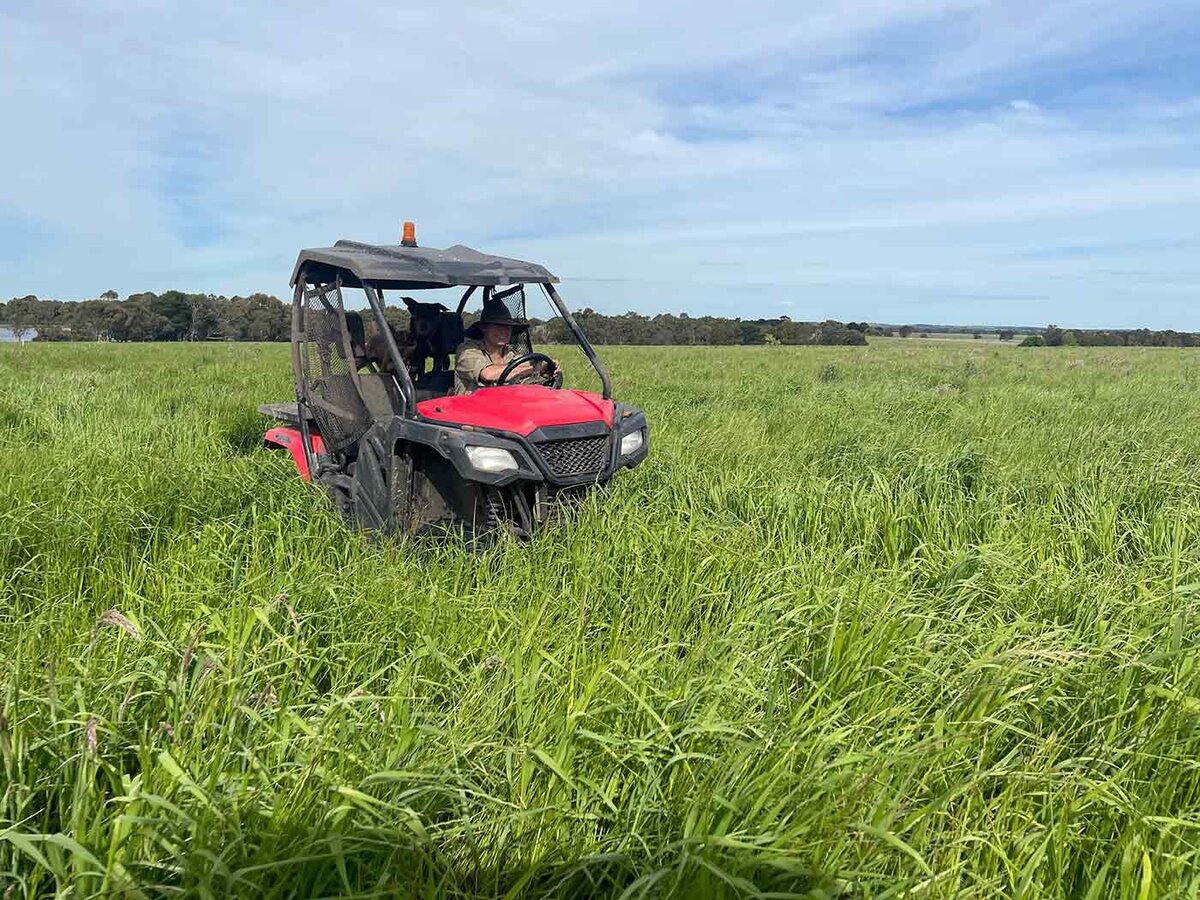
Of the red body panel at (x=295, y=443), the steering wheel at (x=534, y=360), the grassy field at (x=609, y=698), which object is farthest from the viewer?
the red body panel at (x=295, y=443)

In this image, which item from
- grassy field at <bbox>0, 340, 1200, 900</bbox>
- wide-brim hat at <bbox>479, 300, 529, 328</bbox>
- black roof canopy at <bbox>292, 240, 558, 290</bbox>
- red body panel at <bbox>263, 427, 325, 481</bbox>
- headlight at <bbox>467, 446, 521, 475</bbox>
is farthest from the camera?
red body panel at <bbox>263, 427, 325, 481</bbox>

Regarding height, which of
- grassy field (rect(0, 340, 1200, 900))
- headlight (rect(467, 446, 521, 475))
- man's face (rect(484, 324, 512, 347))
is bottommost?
grassy field (rect(0, 340, 1200, 900))

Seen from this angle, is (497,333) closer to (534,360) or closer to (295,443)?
(534,360)

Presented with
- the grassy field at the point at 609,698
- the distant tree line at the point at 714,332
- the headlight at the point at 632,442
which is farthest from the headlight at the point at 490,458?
the distant tree line at the point at 714,332

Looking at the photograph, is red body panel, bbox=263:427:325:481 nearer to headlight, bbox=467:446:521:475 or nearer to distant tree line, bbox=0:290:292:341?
headlight, bbox=467:446:521:475

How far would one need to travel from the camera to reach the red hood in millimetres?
3502

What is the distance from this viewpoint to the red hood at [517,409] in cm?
350

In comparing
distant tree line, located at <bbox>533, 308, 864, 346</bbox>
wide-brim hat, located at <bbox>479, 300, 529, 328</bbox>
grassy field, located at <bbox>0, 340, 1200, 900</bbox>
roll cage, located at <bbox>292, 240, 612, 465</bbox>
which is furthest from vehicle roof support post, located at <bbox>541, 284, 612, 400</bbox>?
Answer: distant tree line, located at <bbox>533, 308, 864, 346</bbox>

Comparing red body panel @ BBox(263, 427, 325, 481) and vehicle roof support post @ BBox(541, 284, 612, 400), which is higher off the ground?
vehicle roof support post @ BBox(541, 284, 612, 400)

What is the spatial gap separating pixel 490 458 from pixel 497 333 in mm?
1324

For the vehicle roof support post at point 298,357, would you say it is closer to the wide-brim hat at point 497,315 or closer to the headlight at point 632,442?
the wide-brim hat at point 497,315

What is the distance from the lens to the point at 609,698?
2.19 meters

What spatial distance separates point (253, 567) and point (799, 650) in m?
2.22

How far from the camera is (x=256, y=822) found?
62.5 inches
